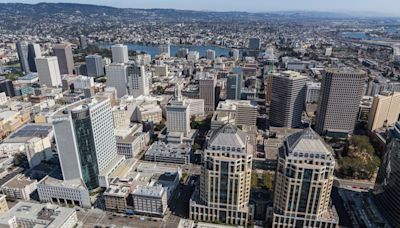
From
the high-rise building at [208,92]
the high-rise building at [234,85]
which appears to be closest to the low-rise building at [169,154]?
the high-rise building at [208,92]

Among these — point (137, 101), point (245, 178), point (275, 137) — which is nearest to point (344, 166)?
point (275, 137)

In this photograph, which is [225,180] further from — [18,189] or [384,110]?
[384,110]

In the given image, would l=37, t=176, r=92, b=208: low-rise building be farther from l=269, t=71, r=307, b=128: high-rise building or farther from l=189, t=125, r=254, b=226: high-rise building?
l=269, t=71, r=307, b=128: high-rise building

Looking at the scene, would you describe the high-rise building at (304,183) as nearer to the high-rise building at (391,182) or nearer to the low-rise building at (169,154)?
the high-rise building at (391,182)

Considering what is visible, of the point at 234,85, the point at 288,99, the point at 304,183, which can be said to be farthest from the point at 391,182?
the point at 234,85

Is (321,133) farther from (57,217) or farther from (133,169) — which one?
(57,217)

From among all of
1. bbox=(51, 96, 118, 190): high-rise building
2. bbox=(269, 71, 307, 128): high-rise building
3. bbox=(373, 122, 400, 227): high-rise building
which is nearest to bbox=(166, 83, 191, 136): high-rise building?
bbox=(51, 96, 118, 190): high-rise building
